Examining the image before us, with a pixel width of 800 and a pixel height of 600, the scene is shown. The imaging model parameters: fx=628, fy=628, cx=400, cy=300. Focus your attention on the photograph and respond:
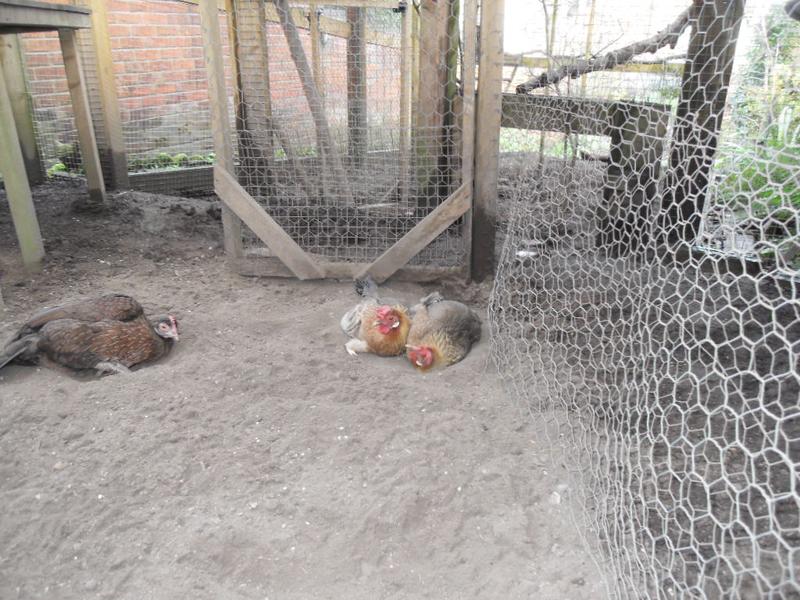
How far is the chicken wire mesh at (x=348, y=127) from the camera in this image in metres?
3.94

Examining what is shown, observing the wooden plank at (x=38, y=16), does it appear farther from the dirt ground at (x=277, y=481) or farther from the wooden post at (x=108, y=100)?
the dirt ground at (x=277, y=481)

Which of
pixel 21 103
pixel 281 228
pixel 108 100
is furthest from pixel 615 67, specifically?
pixel 21 103

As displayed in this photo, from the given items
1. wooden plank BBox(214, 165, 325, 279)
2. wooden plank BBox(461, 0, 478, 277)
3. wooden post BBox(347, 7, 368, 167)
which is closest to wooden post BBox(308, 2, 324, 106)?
wooden post BBox(347, 7, 368, 167)

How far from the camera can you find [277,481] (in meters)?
2.32

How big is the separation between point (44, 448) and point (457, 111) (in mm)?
2859

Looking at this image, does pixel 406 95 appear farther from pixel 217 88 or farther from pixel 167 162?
pixel 167 162

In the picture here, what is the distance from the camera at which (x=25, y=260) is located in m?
4.04

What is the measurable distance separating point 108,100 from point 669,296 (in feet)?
17.4

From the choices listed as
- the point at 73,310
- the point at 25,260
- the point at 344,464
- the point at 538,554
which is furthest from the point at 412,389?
the point at 25,260

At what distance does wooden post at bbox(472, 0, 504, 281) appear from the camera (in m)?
3.40

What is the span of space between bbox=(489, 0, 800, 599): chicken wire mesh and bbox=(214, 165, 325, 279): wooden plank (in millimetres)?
1302

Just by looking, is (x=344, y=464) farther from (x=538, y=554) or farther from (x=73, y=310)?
(x=73, y=310)

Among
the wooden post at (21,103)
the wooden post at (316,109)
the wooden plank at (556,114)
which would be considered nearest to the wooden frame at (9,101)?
the wooden post at (21,103)

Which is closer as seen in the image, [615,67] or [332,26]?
[615,67]
